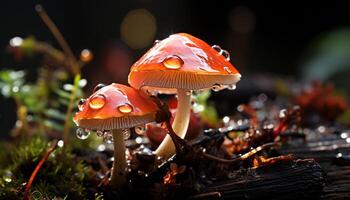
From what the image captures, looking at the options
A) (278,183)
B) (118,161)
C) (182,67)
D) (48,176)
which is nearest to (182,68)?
(182,67)

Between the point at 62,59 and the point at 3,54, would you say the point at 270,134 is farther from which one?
the point at 3,54

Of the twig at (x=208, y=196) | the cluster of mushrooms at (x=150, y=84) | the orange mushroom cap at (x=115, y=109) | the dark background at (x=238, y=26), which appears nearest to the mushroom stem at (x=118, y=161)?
the cluster of mushrooms at (x=150, y=84)

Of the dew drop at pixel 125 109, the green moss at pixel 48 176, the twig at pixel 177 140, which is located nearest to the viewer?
the dew drop at pixel 125 109

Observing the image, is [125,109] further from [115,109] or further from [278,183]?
[278,183]

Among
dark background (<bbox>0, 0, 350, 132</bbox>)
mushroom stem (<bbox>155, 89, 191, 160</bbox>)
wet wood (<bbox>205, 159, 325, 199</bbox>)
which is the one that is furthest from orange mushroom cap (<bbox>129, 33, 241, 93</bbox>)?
dark background (<bbox>0, 0, 350, 132</bbox>)

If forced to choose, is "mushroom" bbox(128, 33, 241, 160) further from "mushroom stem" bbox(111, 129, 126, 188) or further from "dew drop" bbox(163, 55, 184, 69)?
"mushroom stem" bbox(111, 129, 126, 188)

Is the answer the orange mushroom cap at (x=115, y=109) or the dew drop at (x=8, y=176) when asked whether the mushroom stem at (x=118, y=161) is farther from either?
the dew drop at (x=8, y=176)
